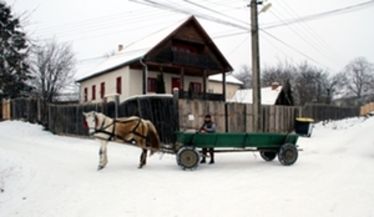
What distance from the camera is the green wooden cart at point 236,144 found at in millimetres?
11992

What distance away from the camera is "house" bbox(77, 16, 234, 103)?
28.6m

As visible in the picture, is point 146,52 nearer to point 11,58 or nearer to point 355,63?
point 11,58

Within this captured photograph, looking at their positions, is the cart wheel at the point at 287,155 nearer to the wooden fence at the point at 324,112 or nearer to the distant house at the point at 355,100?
the wooden fence at the point at 324,112

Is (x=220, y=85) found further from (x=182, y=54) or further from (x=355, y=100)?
(x=355, y=100)

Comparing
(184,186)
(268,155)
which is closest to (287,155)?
(268,155)

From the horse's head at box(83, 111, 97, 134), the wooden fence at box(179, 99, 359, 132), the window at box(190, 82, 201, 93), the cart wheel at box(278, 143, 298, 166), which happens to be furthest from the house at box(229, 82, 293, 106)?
the horse's head at box(83, 111, 97, 134)

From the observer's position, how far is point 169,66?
29.8 meters

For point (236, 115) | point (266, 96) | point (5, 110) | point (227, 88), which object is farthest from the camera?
point (227, 88)

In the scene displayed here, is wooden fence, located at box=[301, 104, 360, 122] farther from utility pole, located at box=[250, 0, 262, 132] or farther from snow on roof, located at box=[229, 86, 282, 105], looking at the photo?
utility pole, located at box=[250, 0, 262, 132]

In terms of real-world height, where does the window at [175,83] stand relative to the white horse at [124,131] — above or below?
above

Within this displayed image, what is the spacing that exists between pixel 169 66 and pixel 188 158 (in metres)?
18.5

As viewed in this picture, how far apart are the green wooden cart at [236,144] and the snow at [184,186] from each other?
359mm

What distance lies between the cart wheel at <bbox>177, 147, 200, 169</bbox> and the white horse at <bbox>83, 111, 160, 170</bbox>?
3.16ft

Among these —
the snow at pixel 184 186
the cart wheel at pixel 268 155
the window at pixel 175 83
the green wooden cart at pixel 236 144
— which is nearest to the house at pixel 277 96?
the window at pixel 175 83
